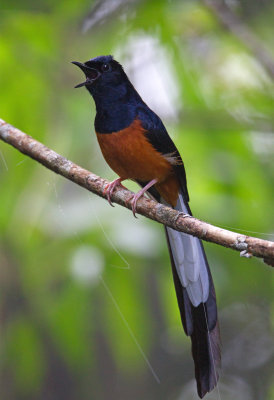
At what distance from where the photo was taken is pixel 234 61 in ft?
12.6

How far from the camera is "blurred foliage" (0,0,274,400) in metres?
2.98

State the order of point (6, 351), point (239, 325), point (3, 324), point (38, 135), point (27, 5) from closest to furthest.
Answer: point (38, 135) < point (6, 351) < point (27, 5) < point (3, 324) < point (239, 325)

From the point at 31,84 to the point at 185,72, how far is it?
86cm

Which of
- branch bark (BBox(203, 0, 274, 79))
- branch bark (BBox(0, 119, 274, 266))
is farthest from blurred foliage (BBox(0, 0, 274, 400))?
branch bark (BBox(0, 119, 274, 266))

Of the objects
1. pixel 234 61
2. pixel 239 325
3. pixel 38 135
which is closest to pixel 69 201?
pixel 38 135

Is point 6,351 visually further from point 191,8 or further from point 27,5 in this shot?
point 191,8

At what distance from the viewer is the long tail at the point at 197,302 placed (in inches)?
98.2

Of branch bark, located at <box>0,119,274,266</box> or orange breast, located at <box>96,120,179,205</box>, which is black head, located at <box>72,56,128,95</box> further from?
branch bark, located at <box>0,119,274,266</box>

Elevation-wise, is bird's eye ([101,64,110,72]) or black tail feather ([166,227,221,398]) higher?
bird's eye ([101,64,110,72])

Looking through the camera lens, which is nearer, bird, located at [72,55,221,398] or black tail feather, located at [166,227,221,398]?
black tail feather, located at [166,227,221,398]

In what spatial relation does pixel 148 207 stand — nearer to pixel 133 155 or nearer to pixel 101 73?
pixel 133 155

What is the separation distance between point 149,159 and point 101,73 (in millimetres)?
500

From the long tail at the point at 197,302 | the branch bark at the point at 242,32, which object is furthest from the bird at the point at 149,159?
the branch bark at the point at 242,32

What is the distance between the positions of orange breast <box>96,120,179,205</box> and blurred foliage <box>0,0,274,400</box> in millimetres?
284
